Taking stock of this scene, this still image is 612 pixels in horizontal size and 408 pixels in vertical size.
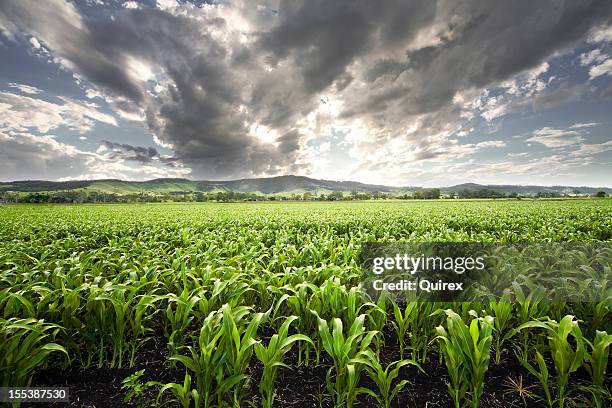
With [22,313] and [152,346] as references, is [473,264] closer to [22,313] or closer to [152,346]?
[152,346]

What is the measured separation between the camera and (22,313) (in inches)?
142

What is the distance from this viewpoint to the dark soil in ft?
9.04

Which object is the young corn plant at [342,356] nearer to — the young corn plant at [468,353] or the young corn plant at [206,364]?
the young corn plant at [468,353]

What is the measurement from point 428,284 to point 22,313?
6433 millimetres

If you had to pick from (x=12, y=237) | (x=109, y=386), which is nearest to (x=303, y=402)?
(x=109, y=386)

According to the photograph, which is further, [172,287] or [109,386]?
[172,287]

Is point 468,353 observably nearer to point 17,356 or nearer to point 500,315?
point 500,315

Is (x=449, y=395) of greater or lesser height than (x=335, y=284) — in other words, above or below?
below

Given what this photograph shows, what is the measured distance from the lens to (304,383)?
3.07m

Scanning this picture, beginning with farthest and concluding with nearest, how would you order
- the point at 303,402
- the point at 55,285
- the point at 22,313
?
the point at 55,285 < the point at 22,313 < the point at 303,402

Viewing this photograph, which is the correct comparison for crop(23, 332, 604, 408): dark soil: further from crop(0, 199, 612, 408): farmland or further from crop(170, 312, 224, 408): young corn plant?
crop(170, 312, 224, 408): young corn plant

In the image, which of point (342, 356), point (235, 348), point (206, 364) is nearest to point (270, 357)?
point (235, 348)

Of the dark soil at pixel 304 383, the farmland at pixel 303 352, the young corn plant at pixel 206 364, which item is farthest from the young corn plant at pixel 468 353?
the young corn plant at pixel 206 364

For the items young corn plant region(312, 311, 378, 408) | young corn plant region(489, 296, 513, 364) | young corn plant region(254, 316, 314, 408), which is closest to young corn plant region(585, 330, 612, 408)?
young corn plant region(489, 296, 513, 364)
